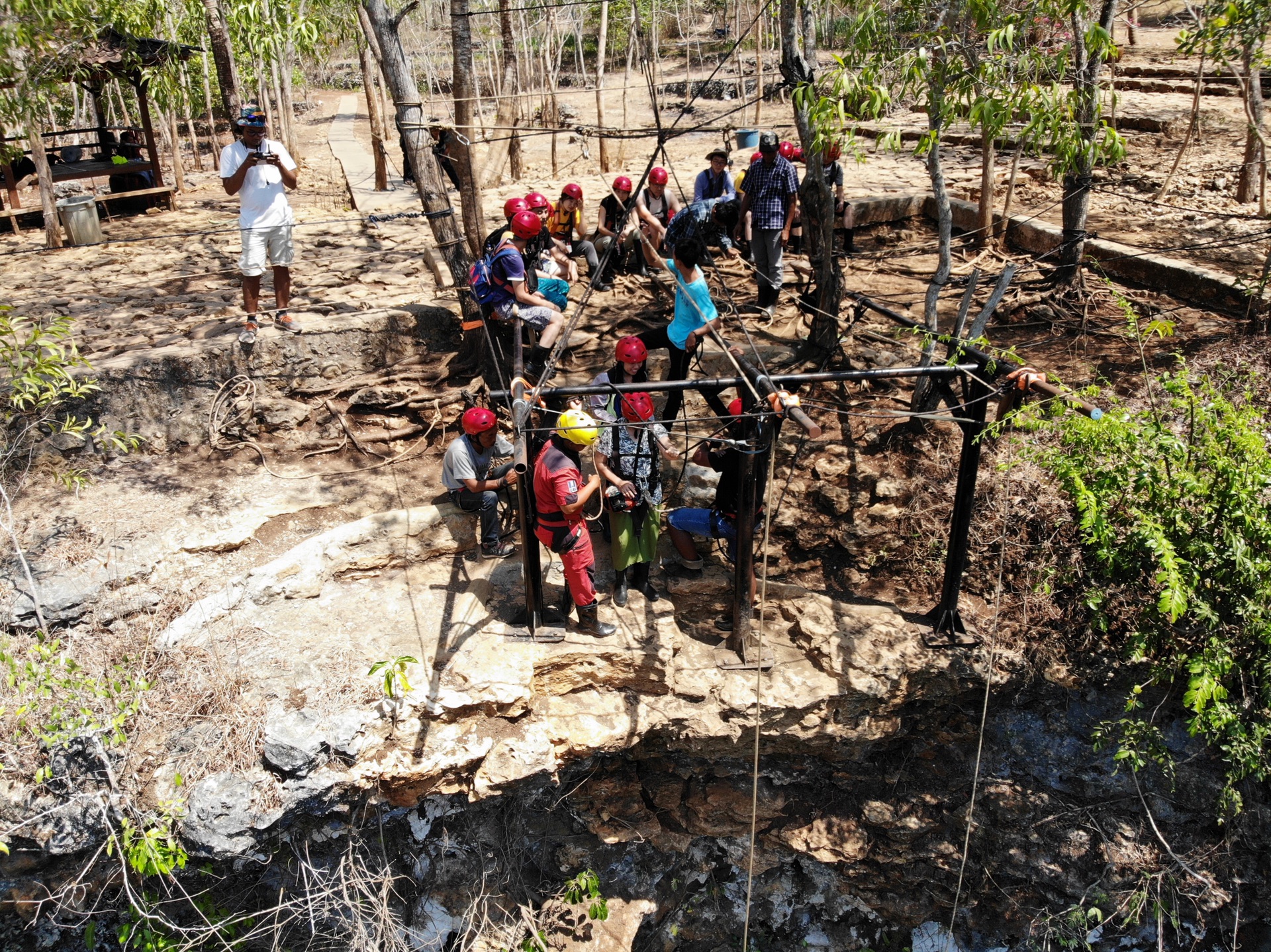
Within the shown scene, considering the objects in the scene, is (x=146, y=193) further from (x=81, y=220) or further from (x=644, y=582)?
(x=644, y=582)

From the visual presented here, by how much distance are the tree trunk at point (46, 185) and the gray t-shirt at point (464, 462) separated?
616cm

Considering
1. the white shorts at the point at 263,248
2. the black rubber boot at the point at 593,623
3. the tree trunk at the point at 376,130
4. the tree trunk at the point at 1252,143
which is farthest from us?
the tree trunk at the point at 376,130

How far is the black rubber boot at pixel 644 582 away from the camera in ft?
18.8

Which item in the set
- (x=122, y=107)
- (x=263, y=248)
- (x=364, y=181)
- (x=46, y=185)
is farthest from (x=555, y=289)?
(x=122, y=107)

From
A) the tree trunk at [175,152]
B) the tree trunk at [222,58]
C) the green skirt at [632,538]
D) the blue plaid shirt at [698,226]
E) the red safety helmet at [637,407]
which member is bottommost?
the green skirt at [632,538]

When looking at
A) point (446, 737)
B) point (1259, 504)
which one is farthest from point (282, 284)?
point (1259, 504)

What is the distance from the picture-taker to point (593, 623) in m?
5.35

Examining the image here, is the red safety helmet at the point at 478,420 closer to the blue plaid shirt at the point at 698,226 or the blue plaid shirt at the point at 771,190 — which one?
the blue plaid shirt at the point at 698,226

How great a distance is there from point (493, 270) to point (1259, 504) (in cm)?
517

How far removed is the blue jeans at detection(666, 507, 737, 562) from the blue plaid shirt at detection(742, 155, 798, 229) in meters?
3.38

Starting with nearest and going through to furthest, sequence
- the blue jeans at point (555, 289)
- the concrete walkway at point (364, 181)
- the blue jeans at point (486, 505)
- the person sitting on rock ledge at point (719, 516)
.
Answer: the person sitting on rock ledge at point (719, 516) → the blue jeans at point (486, 505) → the blue jeans at point (555, 289) → the concrete walkway at point (364, 181)

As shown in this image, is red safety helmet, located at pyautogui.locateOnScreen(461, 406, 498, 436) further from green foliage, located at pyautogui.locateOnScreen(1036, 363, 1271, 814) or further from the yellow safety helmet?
green foliage, located at pyautogui.locateOnScreen(1036, 363, 1271, 814)

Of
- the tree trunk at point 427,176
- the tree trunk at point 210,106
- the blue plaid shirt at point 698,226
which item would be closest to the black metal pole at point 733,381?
the tree trunk at point 427,176

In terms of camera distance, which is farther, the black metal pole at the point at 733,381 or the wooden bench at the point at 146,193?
the wooden bench at the point at 146,193
